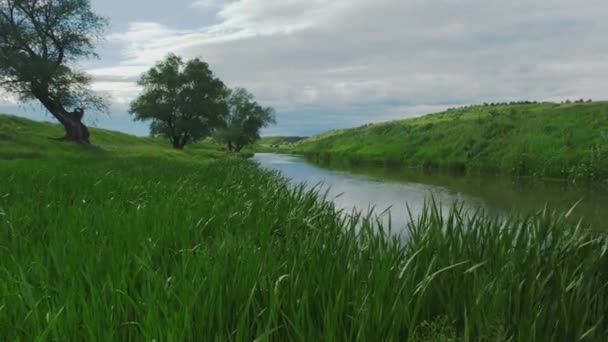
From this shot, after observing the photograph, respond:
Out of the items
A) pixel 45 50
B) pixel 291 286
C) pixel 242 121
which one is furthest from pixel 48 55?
pixel 242 121

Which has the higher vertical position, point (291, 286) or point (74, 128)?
point (74, 128)

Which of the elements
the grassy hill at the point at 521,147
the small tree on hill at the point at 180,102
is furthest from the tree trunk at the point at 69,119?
the grassy hill at the point at 521,147

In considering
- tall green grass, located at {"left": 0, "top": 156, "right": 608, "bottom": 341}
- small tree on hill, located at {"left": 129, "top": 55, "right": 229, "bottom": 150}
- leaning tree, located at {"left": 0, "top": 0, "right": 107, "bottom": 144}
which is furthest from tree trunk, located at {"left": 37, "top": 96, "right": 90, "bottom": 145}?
tall green grass, located at {"left": 0, "top": 156, "right": 608, "bottom": 341}

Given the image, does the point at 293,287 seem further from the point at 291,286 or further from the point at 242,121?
the point at 242,121

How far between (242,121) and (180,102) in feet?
128

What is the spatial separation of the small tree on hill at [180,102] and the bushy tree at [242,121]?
95.6 feet

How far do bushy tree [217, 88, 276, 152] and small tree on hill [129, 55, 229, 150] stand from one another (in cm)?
2914

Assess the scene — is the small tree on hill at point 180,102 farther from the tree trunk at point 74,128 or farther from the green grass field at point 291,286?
the green grass field at point 291,286

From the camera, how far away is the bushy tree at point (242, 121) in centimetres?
9344

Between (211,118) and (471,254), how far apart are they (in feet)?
193

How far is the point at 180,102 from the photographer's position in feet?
197

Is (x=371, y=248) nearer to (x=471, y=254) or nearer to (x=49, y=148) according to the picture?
(x=471, y=254)

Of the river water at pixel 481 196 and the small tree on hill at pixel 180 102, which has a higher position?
the small tree on hill at pixel 180 102

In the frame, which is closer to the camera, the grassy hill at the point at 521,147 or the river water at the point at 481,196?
the river water at the point at 481,196
